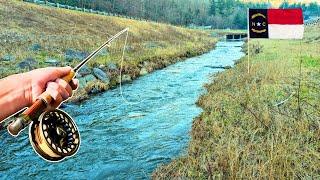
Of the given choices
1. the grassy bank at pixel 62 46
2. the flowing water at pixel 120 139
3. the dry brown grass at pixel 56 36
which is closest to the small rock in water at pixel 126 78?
the grassy bank at pixel 62 46

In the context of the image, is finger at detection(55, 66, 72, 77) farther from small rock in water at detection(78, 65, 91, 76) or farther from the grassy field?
small rock in water at detection(78, 65, 91, 76)

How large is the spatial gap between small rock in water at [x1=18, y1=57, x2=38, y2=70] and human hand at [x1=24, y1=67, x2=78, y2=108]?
1534cm

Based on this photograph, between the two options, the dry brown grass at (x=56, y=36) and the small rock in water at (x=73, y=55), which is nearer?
the small rock in water at (x=73, y=55)

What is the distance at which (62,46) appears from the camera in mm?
23406

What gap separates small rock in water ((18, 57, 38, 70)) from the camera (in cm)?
1702

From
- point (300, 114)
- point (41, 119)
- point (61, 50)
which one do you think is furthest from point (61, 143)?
point (61, 50)

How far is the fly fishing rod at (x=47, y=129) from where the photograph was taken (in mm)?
2134

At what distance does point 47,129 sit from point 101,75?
16.4 meters

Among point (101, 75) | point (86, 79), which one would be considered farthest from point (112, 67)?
point (86, 79)

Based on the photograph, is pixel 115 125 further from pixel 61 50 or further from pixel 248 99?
pixel 61 50

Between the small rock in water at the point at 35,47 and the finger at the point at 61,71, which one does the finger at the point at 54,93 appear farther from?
the small rock in water at the point at 35,47

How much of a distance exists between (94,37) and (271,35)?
662 inches

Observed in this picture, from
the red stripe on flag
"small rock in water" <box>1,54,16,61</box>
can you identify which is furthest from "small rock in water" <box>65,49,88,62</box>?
the red stripe on flag

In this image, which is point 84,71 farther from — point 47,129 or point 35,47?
point 47,129
